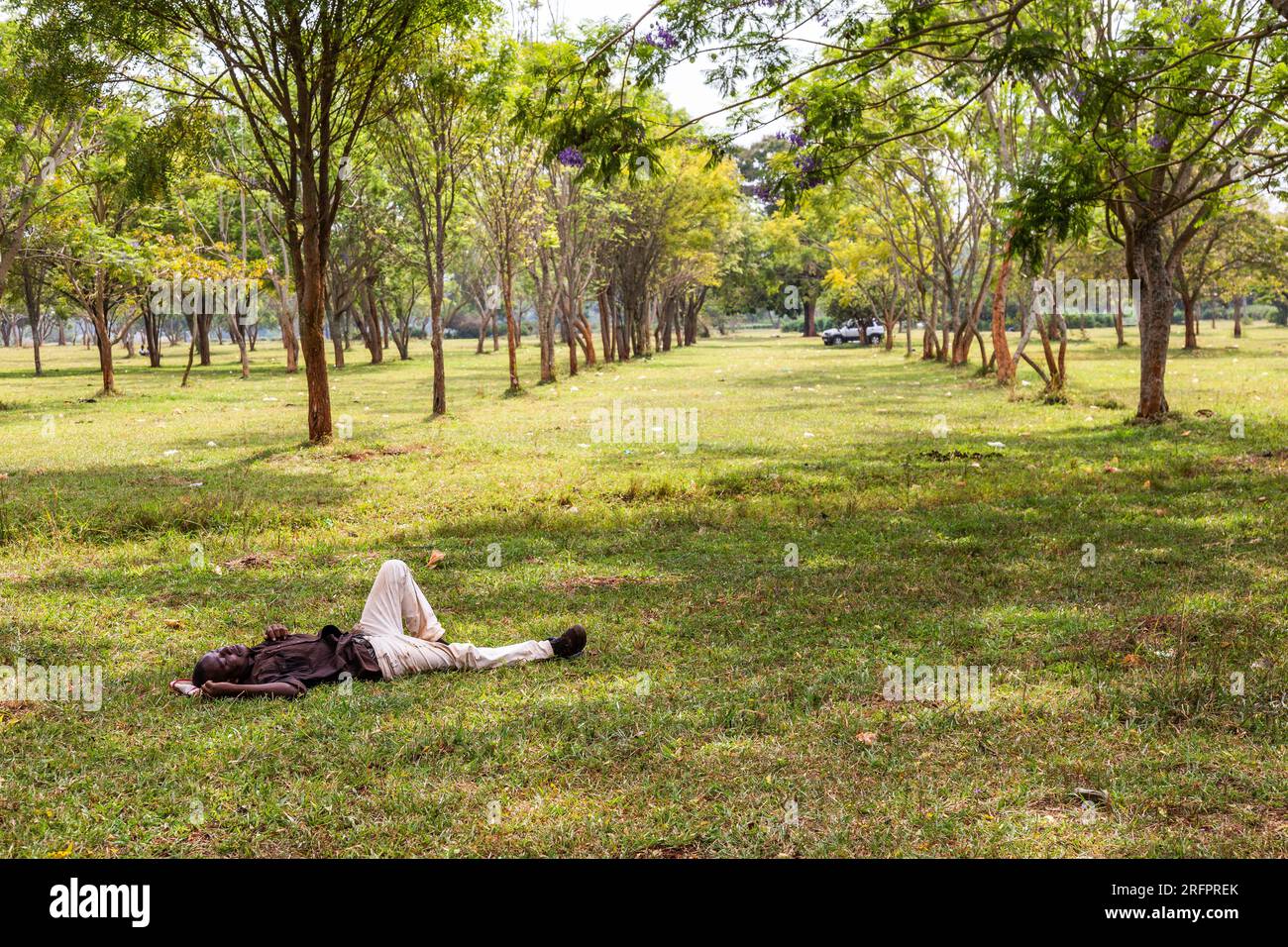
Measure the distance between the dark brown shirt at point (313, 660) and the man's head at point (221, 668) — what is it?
5cm

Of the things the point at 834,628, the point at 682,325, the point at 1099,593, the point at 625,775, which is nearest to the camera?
the point at 625,775

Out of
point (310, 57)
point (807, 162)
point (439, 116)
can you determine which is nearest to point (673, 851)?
point (807, 162)

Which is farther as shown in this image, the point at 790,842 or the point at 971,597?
the point at 971,597

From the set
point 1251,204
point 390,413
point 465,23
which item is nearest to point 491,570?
point 465,23

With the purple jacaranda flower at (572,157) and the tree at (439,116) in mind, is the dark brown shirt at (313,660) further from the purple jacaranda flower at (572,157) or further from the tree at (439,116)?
the tree at (439,116)

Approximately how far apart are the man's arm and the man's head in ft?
0.17

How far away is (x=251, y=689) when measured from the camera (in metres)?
5.43

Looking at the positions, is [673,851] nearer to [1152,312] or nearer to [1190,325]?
[1152,312]

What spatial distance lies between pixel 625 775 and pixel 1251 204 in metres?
43.7

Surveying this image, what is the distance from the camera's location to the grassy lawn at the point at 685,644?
404 cm

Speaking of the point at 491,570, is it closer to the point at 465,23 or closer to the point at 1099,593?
the point at 1099,593

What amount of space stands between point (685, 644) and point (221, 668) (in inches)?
106

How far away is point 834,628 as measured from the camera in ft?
21.4

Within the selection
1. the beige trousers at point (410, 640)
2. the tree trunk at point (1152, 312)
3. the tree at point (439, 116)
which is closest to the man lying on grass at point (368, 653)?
the beige trousers at point (410, 640)
